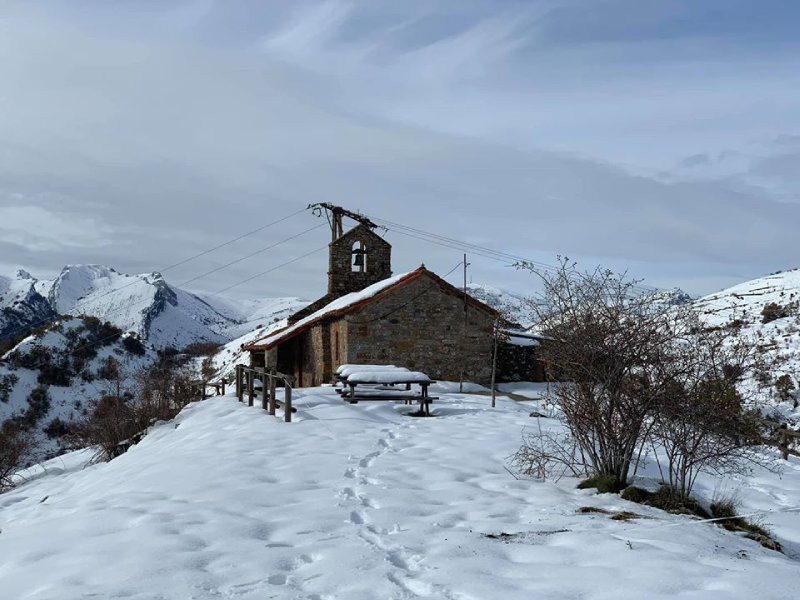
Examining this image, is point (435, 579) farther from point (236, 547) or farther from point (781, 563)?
point (781, 563)

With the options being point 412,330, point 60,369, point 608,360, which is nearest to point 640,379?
point 608,360

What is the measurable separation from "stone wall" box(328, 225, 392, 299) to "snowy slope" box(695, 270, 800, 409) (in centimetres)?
1358

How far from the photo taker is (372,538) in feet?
20.2

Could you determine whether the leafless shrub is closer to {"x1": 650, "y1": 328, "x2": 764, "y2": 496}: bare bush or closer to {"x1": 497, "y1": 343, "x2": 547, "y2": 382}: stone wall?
{"x1": 650, "y1": 328, "x2": 764, "y2": 496}: bare bush

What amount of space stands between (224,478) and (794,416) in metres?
17.9

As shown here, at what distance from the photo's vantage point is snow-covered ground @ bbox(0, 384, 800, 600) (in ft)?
16.1

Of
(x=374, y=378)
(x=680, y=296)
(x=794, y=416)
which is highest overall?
(x=680, y=296)

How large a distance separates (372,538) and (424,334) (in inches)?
701

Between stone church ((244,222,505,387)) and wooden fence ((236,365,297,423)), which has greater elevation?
stone church ((244,222,505,387))

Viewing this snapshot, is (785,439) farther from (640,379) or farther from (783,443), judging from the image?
(640,379)

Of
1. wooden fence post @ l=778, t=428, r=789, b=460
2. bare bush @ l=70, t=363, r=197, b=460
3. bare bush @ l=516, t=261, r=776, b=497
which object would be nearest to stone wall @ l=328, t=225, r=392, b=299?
bare bush @ l=70, t=363, r=197, b=460

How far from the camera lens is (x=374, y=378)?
16641 mm

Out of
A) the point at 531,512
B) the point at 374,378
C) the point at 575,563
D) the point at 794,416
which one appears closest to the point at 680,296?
the point at 531,512

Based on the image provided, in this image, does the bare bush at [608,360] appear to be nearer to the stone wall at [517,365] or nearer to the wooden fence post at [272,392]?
the wooden fence post at [272,392]
